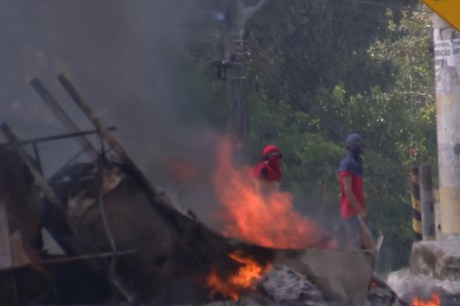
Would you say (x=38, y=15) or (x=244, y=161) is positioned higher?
(x=38, y=15)

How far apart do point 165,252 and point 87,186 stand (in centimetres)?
75

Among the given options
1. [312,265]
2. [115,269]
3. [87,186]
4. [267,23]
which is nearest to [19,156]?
[87,186]

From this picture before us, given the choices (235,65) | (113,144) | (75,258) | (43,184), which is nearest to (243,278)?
(75,258)

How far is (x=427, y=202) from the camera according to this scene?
11766mm

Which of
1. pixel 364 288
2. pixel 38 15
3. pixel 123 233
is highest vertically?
pixel 38 15

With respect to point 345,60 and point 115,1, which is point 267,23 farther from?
point 115,1

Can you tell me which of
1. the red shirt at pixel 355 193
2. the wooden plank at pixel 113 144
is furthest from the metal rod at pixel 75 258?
the red shirt at pixel 355 193

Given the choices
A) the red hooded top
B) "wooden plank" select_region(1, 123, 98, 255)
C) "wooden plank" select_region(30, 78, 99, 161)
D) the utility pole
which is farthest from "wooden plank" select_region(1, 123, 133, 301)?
the utility pole

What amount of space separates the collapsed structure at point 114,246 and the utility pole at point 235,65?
5.73m

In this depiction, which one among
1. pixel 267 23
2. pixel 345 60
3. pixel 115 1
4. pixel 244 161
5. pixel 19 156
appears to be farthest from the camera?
pixel 345 60

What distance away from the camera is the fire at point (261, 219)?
8.91 m

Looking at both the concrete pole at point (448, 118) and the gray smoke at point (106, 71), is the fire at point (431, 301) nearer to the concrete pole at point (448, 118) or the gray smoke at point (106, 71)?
the concrete pole at point (448, 118)

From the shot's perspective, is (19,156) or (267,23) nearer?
(19,156)

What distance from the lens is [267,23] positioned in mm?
17328
